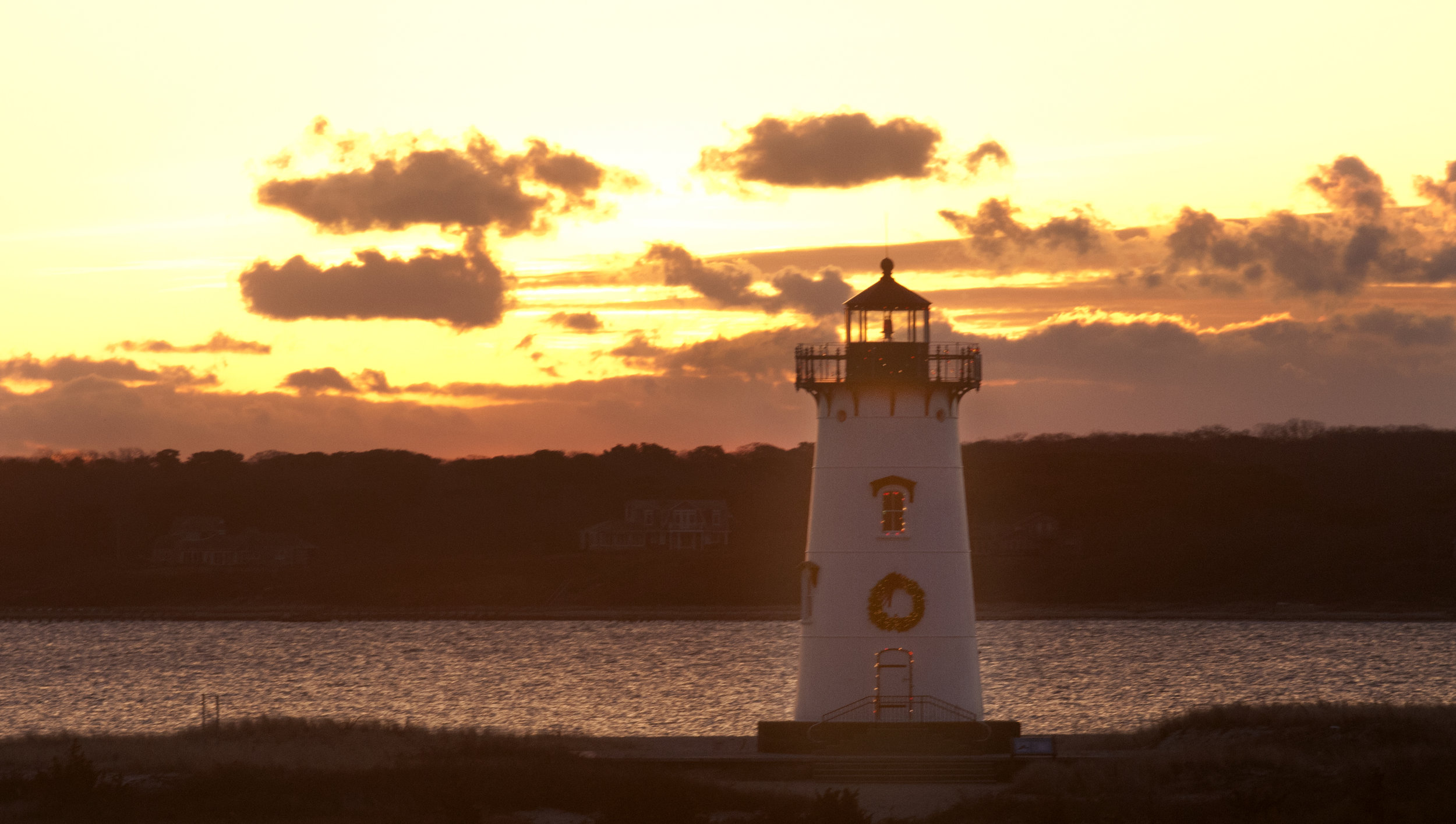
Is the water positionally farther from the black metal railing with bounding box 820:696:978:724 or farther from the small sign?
the black metal railing with bounding box 820:696:978:724

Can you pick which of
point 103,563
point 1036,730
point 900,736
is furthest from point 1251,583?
point 103,563

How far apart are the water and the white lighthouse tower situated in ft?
51.0

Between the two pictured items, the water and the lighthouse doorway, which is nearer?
the lighthouse doorway

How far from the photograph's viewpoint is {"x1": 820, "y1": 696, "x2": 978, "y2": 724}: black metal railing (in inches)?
1061

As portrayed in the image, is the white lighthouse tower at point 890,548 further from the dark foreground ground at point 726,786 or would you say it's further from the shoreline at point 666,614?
the shoreline at point 666,614

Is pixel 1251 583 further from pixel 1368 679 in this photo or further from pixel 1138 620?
pixel 1368 679

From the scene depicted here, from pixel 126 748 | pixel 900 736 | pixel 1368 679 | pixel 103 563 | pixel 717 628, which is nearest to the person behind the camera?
pixel 900 736

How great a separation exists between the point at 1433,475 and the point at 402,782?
129089 mm

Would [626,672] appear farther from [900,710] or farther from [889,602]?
[889,602]

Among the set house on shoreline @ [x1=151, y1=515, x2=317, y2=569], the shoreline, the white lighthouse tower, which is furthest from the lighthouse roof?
house on shoreline @ [x1=151, y1=515, x2=317, y2=569]

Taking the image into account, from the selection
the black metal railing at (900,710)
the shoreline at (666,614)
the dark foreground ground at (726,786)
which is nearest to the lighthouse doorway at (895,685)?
the black metal railing at (900,710)

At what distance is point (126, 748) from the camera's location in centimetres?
2938

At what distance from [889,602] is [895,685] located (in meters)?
1.51

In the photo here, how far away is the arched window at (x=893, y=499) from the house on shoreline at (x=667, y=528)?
358ft
